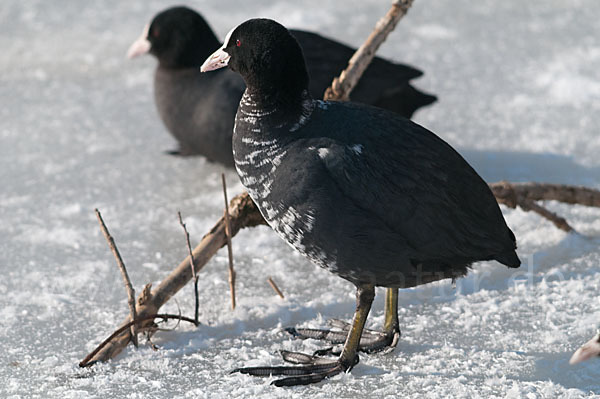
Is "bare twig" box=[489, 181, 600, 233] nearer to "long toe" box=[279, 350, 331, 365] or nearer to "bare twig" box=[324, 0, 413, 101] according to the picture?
"bare twig" box=[324, 0, 413, 101]

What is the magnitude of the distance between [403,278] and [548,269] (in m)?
1.04

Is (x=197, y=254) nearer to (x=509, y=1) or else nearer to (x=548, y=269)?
(x=548, y=269)

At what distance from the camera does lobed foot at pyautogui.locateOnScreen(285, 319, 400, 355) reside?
2824 mm

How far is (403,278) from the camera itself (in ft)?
8.38

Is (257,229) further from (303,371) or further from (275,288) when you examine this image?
(303,371)

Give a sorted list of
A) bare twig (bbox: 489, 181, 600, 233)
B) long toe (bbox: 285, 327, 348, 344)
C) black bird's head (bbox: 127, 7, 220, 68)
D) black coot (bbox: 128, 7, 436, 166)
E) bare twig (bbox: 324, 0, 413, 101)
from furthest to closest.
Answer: black bird's head (bbox: 127, 7, 220, 68) < black coot (bbox: 128, 7, 436, 166) < bare twig (bbox: 324, 0, 413, 101) < bare twig (bbox: 489, 181, 600, 233) < long toe (bbox: 285, 327, 348, 344)

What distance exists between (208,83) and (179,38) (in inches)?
13.7

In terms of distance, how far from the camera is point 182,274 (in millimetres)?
3080

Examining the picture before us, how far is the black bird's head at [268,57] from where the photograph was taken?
103 inches

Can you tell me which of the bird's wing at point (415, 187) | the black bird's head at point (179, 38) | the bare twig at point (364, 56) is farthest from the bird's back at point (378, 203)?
the black bird's head at point (179, 38)

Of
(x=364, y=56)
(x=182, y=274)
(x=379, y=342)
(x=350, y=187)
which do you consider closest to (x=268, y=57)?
(x=350, y=187)

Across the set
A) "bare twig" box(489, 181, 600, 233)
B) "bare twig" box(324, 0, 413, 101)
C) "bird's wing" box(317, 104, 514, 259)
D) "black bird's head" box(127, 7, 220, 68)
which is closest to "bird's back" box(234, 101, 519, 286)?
"bird's wing" box(317, 104, 514, 259)

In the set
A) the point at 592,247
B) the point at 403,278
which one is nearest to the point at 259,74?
the point at 403,278

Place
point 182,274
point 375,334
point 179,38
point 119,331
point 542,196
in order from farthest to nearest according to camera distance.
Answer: point 179,38 < point 542,196 < point 182,274 < point 375,334 < point 119,331
